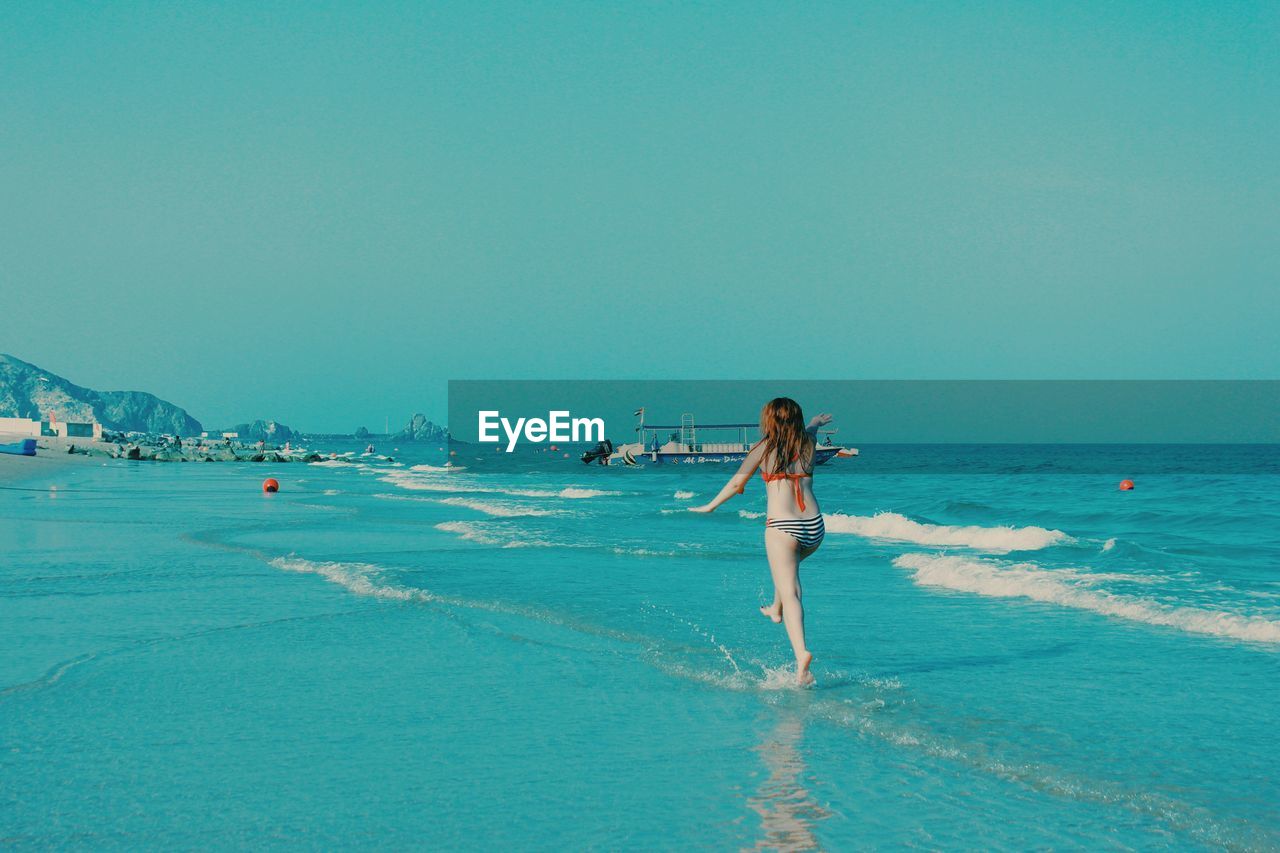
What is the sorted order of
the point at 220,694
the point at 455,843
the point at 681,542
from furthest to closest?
the point at 681,542
the point at 220,694
the point at 455,843

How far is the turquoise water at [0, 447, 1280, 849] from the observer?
536 centimetres

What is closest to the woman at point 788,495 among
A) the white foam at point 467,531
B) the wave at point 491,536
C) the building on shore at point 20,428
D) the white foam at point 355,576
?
the white foam at point 355,576

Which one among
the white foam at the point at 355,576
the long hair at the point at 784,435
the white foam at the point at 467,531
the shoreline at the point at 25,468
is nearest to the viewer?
the long hair at the point at 784,435

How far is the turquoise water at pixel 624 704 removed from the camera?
5.36 metres

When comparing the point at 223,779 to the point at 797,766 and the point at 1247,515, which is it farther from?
the point at 1247,515

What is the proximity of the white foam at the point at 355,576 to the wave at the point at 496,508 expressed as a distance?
45.0 feet

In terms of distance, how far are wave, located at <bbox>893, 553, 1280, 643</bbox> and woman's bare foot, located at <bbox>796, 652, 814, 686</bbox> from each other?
5688 mm

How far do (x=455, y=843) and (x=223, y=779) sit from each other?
1.75m

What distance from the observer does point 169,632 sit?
10.4 m

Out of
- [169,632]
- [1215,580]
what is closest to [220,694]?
[169,632]

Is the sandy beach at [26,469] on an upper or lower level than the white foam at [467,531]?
upper

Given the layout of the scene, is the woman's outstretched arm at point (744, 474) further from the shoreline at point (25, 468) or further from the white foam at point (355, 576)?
the shoreline at point (25, 468)

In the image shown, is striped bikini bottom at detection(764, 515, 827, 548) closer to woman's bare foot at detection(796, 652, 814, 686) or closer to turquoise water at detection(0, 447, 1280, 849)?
woman's bare foot at detection(796, 652, 814, 686)

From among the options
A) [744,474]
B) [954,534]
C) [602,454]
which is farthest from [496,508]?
[602,454]
